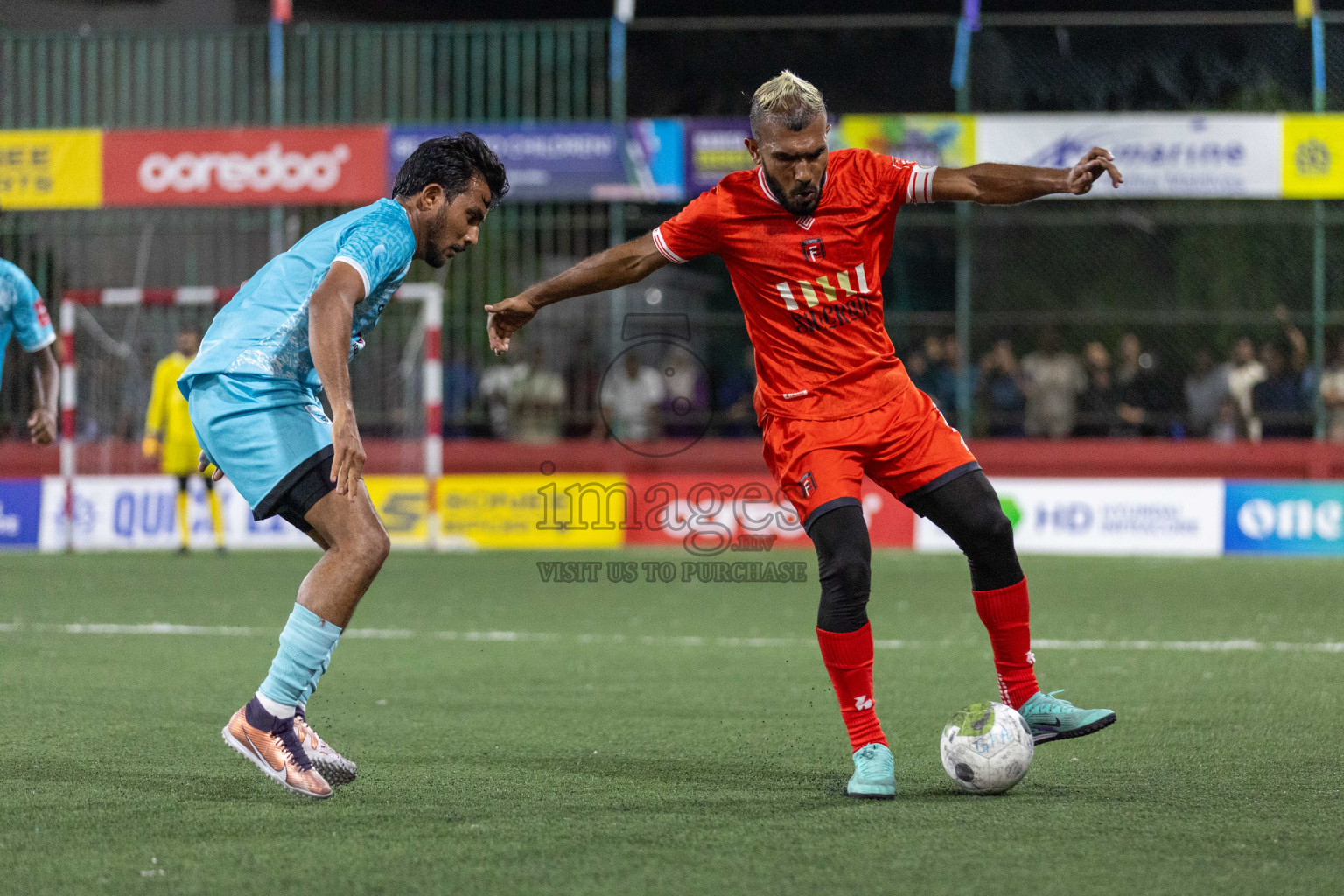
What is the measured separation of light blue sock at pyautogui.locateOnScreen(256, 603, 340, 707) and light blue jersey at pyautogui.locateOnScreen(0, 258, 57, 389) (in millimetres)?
3482

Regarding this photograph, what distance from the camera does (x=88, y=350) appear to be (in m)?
18.4

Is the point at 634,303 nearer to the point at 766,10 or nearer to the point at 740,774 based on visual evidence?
the point at 766,10

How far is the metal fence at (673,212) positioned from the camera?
18.0 m

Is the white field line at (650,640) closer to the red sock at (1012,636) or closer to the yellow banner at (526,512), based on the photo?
the red sock at (1012,636)

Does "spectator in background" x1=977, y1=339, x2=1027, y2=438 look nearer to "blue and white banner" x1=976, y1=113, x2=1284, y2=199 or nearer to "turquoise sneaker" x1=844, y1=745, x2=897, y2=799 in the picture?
"blue and white banner" x1=976, y1=113, x2=1284, y2=199

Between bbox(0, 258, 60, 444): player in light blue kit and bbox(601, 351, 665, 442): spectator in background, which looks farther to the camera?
bbox(601, 351, 665, 442): spectator in background

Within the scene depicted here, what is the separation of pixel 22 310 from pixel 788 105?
4400 mm

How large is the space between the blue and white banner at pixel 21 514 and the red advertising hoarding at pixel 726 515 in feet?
21.6

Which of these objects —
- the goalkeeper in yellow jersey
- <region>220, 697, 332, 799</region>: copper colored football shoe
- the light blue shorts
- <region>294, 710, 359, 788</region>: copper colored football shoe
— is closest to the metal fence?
the goalkeeper in yellow jersey

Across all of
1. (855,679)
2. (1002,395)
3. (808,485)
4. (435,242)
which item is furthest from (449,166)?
(1002,395)

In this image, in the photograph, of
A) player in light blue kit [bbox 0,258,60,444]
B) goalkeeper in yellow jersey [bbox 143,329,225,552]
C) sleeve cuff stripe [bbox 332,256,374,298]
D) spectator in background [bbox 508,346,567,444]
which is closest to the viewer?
sleeve cuff stripe [bbox 332,256,374,298]

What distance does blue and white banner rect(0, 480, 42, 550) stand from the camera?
17.5 m

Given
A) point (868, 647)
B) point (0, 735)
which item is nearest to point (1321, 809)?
point (868, 647)

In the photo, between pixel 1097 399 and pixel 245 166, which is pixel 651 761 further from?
pixel 245 166
